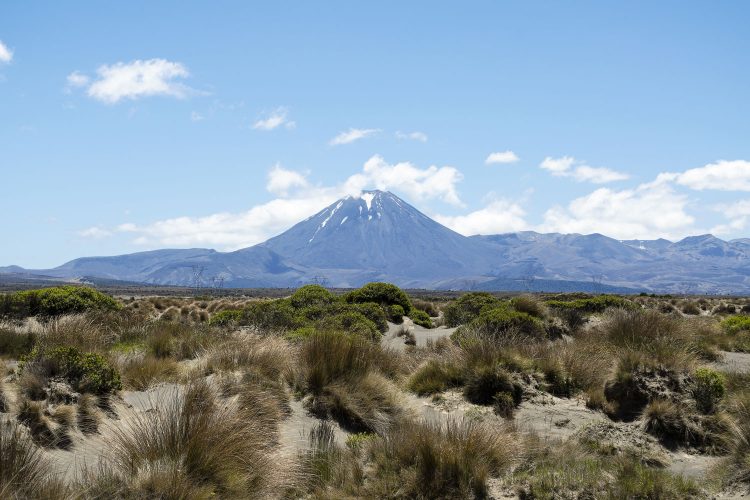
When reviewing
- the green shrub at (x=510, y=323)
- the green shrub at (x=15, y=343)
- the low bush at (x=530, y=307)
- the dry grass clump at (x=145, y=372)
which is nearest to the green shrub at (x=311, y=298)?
the green shrub at (x=510, y=323)

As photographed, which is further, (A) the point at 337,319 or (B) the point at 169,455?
(A) the point at 337,319

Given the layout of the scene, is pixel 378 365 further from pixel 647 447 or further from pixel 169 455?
pixel 169 455

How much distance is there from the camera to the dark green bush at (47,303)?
846 inches

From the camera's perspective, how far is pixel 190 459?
6281 mm

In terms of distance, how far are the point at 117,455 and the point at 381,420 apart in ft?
14.7

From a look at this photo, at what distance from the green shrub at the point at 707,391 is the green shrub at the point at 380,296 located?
61.0 ft

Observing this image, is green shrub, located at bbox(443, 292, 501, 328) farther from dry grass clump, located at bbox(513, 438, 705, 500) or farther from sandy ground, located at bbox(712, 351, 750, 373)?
dry grass clump, located at bbox(513, 438, 705, 500)

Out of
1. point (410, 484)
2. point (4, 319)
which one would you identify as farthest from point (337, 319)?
point (410, 484)

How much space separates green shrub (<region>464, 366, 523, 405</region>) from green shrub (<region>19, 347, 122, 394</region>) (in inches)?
248

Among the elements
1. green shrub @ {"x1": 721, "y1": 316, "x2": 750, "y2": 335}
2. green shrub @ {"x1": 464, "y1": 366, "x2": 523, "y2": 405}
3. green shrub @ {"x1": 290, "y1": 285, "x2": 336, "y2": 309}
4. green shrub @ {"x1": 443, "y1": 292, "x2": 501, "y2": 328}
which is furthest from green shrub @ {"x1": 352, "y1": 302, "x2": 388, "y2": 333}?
green shrub @ {"x1": 721, "y1": 316, "x2": 750, "y2": 335}

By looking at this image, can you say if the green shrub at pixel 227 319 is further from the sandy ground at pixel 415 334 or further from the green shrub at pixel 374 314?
the sandy ground at pixel 415 334

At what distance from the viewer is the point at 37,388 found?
25.8 ft

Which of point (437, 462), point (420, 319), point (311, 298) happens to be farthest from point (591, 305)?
point (437, 462)

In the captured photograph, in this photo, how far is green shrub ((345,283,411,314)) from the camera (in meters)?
28.7
